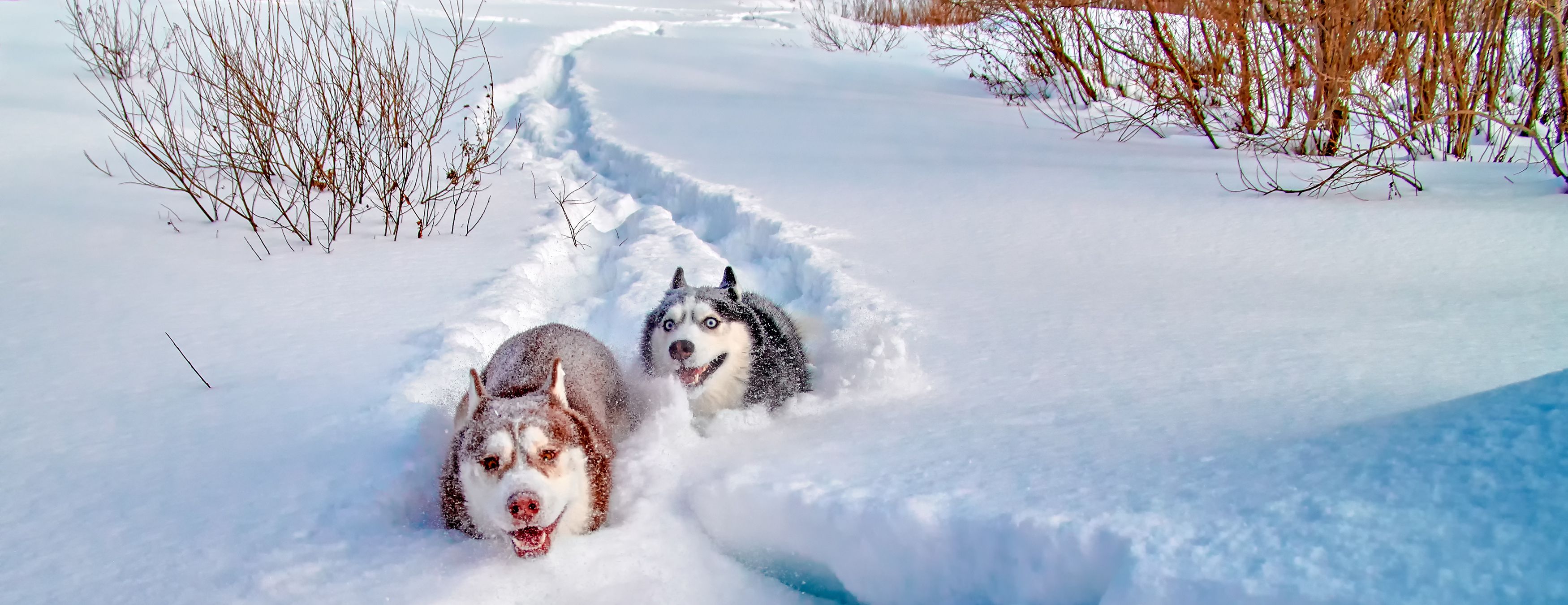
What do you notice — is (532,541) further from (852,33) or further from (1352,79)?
(852,33)

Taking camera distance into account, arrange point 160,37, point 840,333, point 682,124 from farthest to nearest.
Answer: point 160,37, point 682,124, point 840,333

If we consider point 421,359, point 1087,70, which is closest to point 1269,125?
point 1087,70

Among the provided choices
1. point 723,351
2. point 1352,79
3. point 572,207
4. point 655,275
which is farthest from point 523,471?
point 1352,79

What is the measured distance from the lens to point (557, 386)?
2.38 m

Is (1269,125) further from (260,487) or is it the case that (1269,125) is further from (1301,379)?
(260,487)

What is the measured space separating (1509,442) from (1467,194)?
3.88 m

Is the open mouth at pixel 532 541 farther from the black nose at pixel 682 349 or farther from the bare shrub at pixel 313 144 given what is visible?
the bare shrub at pixel 313 144

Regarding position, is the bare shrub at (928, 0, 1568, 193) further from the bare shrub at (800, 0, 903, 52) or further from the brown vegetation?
the bare shrub at (800, 0, 903, 52)

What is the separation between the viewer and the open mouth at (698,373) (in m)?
2.95

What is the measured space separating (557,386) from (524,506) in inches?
18.2

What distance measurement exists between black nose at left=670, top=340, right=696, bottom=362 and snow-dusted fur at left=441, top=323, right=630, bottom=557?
1.10 ft

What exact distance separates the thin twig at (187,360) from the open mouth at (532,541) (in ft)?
5.64

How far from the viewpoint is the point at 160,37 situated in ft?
37.1

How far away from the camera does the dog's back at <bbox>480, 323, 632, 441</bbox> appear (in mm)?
2695
